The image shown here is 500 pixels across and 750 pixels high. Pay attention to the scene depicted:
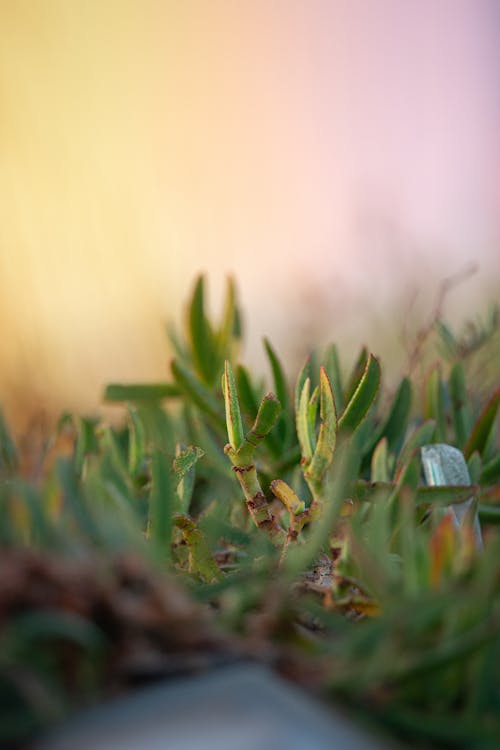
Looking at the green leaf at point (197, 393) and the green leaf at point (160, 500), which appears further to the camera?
the green leaf at point (197, 393)

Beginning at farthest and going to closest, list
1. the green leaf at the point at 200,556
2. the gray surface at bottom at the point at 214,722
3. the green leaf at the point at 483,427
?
the green leaf at the point at 483,427 < the green leaf at the point at 200,556 < the gray surface at bottom at the point at 214,722

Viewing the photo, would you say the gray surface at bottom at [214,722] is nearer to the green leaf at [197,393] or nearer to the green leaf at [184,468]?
the green leaf at [184,468]

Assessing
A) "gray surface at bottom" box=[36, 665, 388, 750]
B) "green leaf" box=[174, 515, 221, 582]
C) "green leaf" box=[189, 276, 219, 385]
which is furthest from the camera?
"green leaf" box=[189, 276, 219, 385]

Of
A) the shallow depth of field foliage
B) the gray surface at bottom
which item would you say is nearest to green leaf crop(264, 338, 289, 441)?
the shallow depth of field foliage

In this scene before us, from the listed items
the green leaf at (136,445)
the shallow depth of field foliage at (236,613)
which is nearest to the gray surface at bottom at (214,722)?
the shallow depth of field foliage at (236,613)

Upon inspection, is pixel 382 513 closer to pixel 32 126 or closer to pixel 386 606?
pixel 386 606

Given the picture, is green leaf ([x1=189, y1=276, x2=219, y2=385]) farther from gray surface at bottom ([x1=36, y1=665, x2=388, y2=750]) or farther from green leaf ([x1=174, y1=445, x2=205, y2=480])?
gray surface at bottom ([x1=36, y1=665, x2=388, y2=750])
